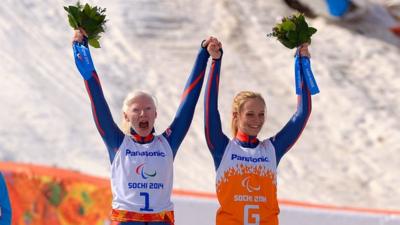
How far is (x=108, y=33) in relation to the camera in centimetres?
1093

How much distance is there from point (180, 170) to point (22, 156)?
1539mm

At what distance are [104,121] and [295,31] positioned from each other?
1.13m

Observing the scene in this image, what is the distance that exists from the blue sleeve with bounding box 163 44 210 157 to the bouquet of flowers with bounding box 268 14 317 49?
18.2 inches

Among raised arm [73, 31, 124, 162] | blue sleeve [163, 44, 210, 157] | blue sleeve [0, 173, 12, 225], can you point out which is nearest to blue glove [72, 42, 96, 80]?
raised arm [73, 31, 124, 162]

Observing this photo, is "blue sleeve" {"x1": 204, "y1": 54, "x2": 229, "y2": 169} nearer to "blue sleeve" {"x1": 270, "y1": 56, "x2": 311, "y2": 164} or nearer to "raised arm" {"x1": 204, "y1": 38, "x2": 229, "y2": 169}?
"raised arm" {"x1": 204, "y1": 38, "x2": 229, "y2": 169}

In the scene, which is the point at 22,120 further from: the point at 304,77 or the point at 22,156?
the point at 304,77

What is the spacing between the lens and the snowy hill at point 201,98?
877cm

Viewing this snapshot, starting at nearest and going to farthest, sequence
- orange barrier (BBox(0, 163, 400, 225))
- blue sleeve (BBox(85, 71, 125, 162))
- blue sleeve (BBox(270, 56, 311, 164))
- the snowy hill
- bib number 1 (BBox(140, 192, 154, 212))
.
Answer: bib number 1 (BBox(140, 192, 154, 212)), blue sleeve (BBox(85, 71, 125, 162)), blue sleeve (BBox(270, 56, 311, 164)), orange barrier (BBox(0, 163, 400, 225)), the snowy hill

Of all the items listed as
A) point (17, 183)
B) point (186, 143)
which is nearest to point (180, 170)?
point (186, 143)

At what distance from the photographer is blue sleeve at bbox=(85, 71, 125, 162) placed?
14.7 feet

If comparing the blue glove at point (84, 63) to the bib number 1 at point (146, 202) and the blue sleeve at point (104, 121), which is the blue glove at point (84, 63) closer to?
the blue sleeve at point (104, 121)

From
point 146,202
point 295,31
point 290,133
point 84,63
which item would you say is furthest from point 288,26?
point 146,202

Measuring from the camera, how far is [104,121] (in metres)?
4.50

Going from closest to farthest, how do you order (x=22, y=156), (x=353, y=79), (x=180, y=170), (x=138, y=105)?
1. (x=138, y=105)
2. (x=22, y=156)
3. (x=180, y=170)
4. (x=353, y=79)
